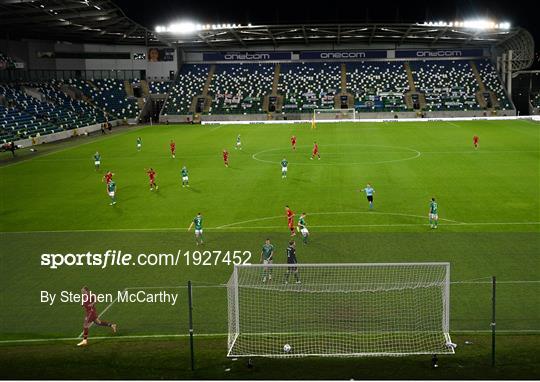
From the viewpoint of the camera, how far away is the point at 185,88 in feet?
316

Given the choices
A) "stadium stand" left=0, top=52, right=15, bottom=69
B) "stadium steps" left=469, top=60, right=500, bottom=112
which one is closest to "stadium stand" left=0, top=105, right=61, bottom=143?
"stadium stand" left=0, top=52, right=15, bottom=69

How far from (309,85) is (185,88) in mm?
21362

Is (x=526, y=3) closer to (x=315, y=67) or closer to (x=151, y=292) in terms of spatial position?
(x=315, y=67)

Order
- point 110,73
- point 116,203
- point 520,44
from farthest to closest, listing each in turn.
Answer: point 110,73
point 520,44
point 116,203

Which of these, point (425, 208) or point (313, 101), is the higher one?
point (313, 101)

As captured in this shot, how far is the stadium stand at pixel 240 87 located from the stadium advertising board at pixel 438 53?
24.3 meters

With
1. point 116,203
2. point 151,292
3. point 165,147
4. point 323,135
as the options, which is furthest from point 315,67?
point 151,292

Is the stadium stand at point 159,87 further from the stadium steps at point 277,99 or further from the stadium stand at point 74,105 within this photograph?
the stadium steps at point 277,99

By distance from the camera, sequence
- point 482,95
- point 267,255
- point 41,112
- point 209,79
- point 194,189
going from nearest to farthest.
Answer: point 267,255 → point 194,189 → point 41,112 → point 482,95 → point 209,79

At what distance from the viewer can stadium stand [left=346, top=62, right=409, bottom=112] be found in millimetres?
90500

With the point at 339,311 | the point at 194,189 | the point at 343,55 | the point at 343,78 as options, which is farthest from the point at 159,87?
the point at 339,311

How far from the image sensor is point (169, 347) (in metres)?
14.3

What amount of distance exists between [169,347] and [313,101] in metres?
81.0

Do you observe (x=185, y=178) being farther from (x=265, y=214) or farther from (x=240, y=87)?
(x=240, y=87)
